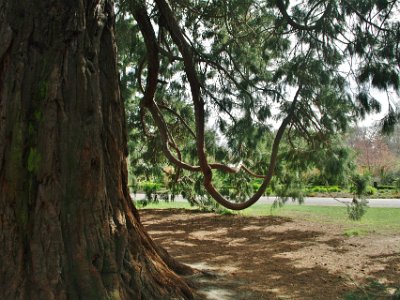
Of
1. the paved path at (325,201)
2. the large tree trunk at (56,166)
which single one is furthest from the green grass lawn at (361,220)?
the large tree trunk at (56,166)

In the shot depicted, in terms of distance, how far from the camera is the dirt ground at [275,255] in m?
5.90

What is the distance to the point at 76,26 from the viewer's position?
13.0ft

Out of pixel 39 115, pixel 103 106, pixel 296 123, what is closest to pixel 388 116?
pixel 296 123

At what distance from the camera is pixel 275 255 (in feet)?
27.4

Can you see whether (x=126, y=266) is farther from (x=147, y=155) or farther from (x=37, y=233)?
(x=147, y=155)

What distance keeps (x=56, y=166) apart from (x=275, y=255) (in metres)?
5.45

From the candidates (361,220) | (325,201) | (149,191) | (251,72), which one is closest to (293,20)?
(251,72)

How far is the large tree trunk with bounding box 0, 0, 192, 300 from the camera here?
361 centimetres

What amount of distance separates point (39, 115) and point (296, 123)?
4317mm

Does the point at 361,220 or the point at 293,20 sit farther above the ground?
the point at 293,20

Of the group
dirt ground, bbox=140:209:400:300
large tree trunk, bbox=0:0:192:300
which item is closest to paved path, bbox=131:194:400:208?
dirt ground, bbox=140:209:400:300

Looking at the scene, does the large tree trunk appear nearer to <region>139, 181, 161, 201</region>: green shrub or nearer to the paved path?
<region>139, 181, 161, 201</region>: green shrub

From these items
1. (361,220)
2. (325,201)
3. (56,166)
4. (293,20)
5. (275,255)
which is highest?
(293,20)

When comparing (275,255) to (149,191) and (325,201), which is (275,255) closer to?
(149,191)
